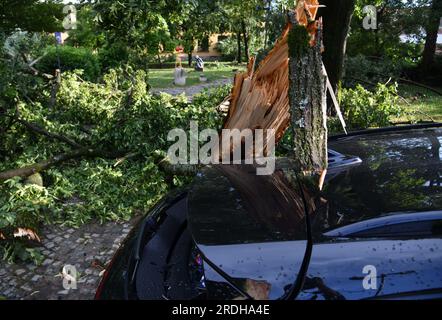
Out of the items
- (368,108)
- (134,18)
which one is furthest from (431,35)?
(134,18)

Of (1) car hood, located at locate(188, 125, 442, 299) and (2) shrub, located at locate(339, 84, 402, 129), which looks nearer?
(1) car hood, located at locate(188, 125, 442, 299)

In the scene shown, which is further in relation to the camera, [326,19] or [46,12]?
[46,12]

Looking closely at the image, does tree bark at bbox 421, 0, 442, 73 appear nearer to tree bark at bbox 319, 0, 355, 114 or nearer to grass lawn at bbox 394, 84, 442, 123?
grass lawn at bbox 394, 84, 442, 123

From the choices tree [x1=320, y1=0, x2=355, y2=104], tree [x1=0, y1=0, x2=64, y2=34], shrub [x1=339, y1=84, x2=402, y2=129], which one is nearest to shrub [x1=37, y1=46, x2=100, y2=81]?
tree [x1=0, y1=0, x2=64, y2=34]

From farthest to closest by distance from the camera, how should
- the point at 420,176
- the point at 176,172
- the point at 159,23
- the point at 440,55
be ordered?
the point at 440,55, the point at 159,23, the point at 176,172, the point at 420,176

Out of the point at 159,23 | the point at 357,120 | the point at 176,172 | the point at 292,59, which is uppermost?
the point at 159,23

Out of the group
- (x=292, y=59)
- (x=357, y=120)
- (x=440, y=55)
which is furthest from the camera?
(x=440, y=55)

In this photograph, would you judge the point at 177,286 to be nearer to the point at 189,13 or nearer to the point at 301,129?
the point at 301,129

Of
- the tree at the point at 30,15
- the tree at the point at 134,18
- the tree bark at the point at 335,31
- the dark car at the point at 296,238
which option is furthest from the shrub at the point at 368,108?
the tree at the point at 30,15

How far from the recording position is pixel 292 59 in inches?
121

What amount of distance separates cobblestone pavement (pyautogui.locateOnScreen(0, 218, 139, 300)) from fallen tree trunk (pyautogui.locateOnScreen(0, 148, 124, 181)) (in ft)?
2.93

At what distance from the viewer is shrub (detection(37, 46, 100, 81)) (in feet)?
43.4

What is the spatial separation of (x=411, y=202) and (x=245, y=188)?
2.73ft
